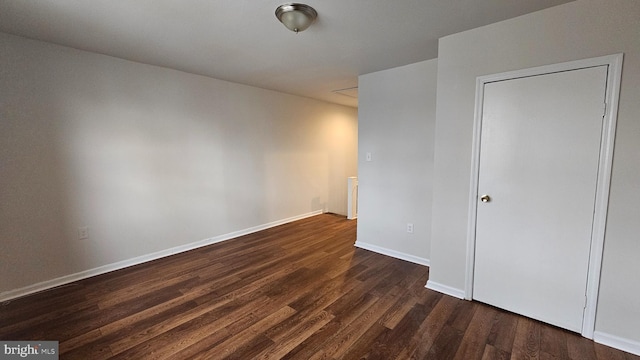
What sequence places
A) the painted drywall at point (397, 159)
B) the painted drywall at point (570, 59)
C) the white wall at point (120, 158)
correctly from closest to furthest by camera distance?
the painted drywall at point (570, 59)
the white wall at point (120, 158)
the painted drywall at point (397, 159)

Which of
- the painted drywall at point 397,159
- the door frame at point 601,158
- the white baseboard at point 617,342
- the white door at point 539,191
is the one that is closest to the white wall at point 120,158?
the painted drywall at point 397,159

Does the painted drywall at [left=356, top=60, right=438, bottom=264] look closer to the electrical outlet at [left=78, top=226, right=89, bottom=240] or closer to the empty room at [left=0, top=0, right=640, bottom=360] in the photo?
the empty room at [left=0, top=0, right=640, bottom=360]

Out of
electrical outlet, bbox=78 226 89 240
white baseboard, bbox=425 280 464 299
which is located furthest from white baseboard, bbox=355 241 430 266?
electrical outlet, bbox=78 226 89 240

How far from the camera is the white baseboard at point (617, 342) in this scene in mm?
1736

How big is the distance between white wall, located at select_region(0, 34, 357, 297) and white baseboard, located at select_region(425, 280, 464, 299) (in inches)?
111

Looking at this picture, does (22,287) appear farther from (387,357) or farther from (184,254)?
(387,357)

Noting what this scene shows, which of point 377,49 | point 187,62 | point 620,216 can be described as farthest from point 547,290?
point 187,62

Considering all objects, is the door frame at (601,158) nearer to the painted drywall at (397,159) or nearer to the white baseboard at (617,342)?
the white baseboard at (617,342)

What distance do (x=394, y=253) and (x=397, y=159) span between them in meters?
1.20

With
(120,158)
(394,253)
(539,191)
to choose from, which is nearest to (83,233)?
(120,158)

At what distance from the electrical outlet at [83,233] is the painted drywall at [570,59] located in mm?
3663

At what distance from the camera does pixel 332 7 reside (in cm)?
187

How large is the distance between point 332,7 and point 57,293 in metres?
3.45

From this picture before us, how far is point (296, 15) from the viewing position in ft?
6.15
